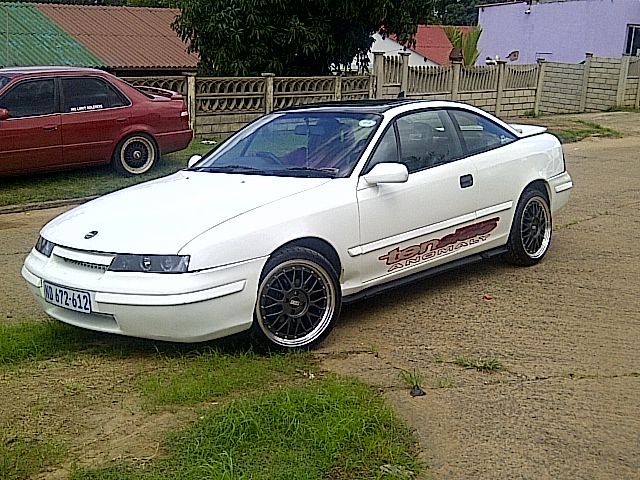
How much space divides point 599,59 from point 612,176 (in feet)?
45.9

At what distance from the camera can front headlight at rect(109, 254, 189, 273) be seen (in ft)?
16.0

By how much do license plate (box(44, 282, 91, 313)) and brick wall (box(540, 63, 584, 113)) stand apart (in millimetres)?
21890

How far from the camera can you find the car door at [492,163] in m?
6.79

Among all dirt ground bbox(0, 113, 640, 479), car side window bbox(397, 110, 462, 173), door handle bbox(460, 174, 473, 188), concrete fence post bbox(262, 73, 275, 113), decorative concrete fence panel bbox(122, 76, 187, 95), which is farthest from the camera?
concrete fence post bbox(262, 73, 275, 113)

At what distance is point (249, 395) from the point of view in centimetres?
459

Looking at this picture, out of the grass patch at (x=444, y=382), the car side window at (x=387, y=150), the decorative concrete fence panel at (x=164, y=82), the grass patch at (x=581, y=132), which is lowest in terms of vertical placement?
the grass patch at (x=581, y=132)

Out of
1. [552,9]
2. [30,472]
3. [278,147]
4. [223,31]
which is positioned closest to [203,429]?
[30,472]

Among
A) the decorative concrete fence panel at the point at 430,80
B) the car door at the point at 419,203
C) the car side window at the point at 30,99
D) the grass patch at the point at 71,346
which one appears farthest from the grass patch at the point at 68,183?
the decorative concrete fence panel at the point at 430,80

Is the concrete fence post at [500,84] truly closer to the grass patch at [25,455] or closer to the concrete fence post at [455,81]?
the concrete fence post at [455,81]

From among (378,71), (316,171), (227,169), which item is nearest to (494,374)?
(316,171)

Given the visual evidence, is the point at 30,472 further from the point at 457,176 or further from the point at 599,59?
the point at 599,59

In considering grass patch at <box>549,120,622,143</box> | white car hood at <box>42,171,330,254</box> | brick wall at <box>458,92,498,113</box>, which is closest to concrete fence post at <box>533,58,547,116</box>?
brick wall at <box>458,92,498,113</box>

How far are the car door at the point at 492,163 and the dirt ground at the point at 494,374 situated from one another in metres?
0.59

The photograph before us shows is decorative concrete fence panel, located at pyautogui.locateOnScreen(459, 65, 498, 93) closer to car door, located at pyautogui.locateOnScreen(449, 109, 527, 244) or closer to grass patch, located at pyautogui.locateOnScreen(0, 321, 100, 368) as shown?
car door, located at pyautogui.locateOnScreen(449, 109, 527, 244)
